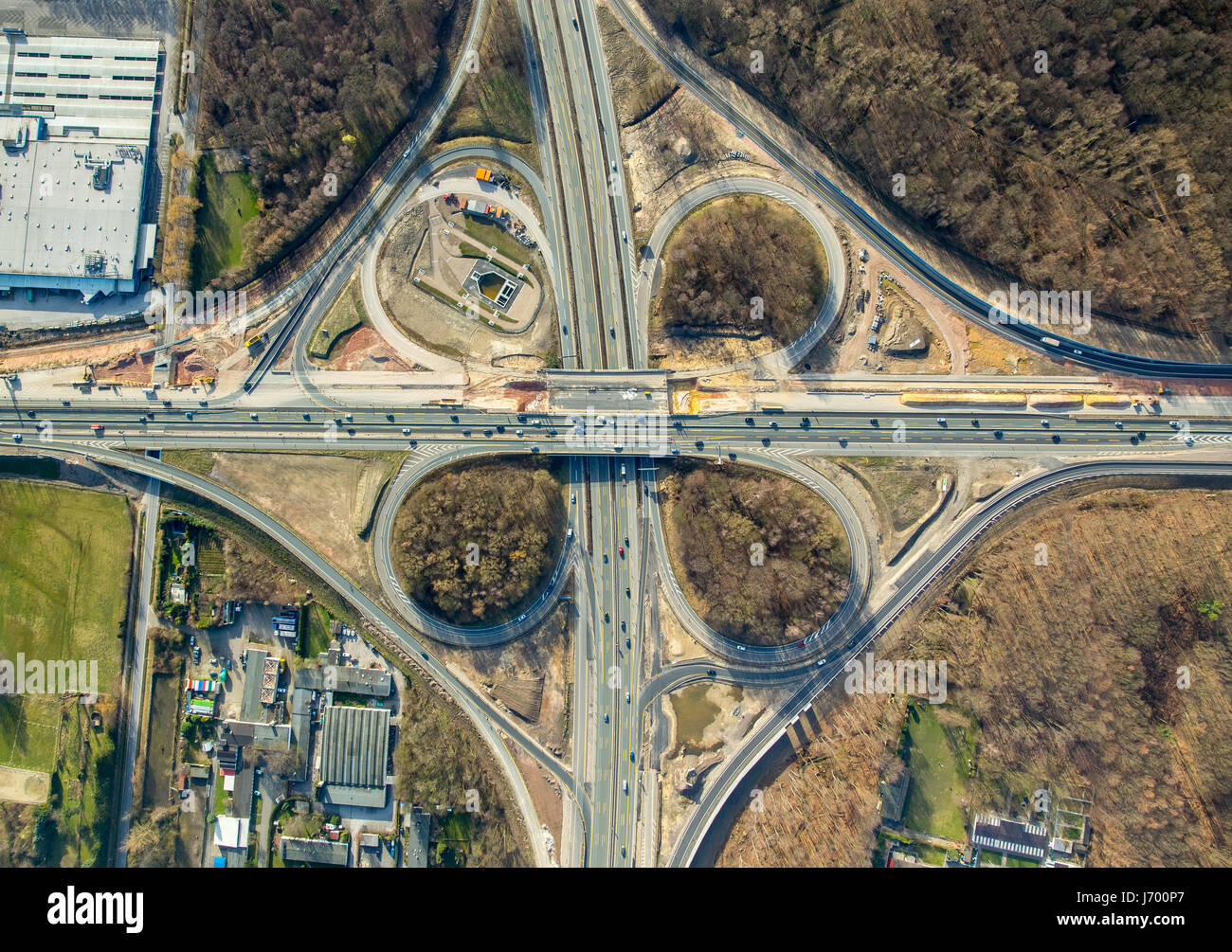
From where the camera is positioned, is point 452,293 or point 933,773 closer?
point 933,773

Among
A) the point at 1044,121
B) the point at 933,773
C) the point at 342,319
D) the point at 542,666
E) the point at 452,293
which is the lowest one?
the point at 933,773

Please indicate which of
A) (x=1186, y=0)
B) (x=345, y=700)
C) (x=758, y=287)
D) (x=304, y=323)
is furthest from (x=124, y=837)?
(x=1186, y=0)

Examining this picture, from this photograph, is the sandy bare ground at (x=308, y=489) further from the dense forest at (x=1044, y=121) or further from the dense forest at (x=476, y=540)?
the dense forest at (x=1044, y=121)

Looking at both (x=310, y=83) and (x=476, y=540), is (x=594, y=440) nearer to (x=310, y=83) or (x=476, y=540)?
(x=476, y=540)

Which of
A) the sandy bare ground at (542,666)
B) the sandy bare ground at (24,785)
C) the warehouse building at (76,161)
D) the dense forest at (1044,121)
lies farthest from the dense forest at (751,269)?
the sandy bare ground at (24,785)

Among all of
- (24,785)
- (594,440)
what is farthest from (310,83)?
(24,785)

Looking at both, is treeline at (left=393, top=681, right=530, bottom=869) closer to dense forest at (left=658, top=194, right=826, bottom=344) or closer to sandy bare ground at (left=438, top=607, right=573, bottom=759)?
sandy bare ground at (left=438, top=607, right=573, bottom=759)

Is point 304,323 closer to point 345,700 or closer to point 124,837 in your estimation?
point 345,700
